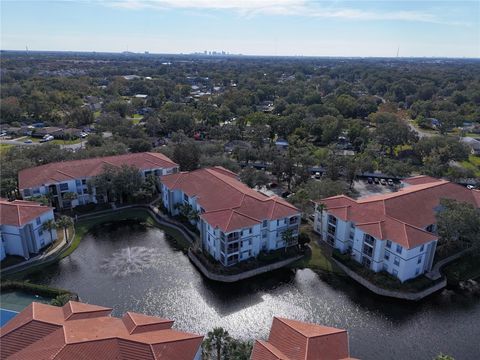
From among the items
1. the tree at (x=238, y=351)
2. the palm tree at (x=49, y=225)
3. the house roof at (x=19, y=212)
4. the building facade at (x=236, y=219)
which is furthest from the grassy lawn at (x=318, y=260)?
the house roof at (x=19, y=212)

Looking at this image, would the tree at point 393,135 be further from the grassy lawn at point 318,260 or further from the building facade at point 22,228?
the building facade at point 22,228

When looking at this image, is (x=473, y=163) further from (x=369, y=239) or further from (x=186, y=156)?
(x=186, y=156)

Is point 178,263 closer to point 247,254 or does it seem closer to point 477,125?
point 247,254

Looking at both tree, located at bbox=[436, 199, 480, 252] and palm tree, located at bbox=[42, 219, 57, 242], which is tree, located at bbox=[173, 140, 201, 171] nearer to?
palm tree, located at bbox=[42, 219, 57, 242]

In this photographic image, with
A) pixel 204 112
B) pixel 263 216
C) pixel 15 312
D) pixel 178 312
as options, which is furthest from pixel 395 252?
pixel 204 112

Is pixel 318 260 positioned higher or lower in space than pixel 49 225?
lower

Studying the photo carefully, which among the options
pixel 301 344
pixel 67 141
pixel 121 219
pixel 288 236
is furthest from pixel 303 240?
pixel 67 141
